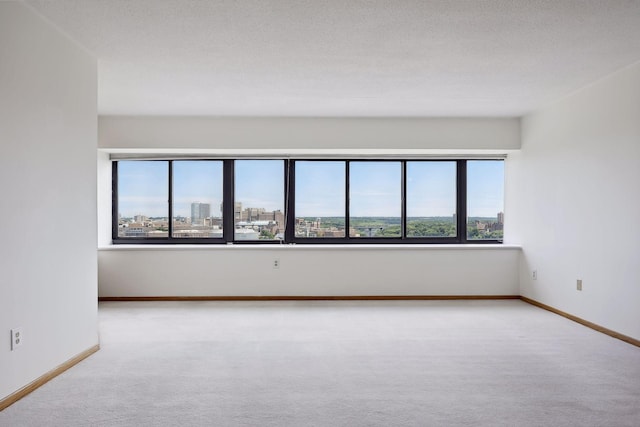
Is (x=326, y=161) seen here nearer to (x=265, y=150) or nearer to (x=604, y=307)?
(x=265, y=150)

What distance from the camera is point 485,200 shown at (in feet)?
21.4

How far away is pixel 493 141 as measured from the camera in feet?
19.6

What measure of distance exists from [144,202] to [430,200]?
12.8ft

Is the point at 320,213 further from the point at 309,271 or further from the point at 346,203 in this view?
Result: the point at 309,271

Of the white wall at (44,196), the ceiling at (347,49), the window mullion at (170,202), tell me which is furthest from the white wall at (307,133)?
the white wall at (44,196)

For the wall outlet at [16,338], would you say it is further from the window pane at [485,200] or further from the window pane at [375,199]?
the window pane at [485,200]

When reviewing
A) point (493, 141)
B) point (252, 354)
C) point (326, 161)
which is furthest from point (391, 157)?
point (252, 354)

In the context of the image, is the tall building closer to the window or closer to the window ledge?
the window

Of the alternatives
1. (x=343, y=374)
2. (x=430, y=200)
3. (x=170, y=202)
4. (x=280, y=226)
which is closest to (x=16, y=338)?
(x=343, y=374)

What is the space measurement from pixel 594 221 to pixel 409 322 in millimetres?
2027

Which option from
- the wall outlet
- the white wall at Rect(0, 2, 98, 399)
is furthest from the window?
the wall outlet

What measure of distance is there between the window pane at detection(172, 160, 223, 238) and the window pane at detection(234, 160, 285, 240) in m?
0.33

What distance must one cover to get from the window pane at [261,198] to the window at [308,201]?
0.01 meters

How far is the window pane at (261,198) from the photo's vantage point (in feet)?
20.9
